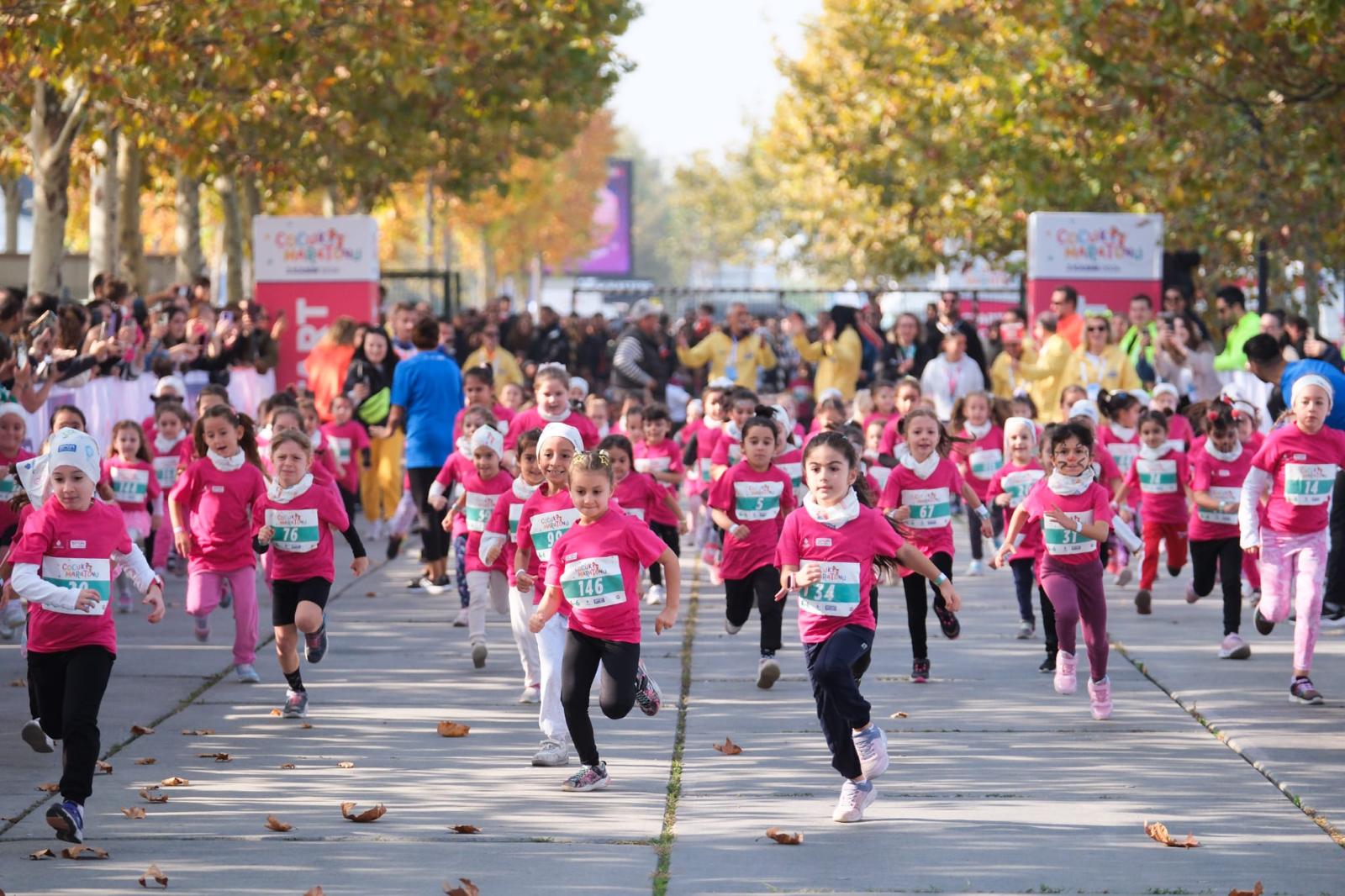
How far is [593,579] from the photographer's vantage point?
861cm

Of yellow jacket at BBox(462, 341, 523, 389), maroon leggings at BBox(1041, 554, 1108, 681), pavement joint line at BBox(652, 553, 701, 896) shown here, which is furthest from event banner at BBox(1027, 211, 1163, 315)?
maroon leggings at BBox(1041, 554, 1108, 681)

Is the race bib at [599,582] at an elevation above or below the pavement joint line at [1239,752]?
above

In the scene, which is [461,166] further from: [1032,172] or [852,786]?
[852,786]

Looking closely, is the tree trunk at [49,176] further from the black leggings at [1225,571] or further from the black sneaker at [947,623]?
the black leggings at [1225,571]

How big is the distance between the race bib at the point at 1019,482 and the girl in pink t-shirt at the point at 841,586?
4.18m

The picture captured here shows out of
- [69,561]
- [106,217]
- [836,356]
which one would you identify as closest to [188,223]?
[106,217]

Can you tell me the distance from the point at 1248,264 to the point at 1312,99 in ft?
25.8

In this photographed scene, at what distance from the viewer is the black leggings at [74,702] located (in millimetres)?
7730

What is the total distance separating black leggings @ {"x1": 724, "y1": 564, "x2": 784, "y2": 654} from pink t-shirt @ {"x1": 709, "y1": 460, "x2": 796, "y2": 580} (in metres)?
0.06

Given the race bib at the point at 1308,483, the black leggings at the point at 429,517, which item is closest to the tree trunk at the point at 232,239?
the black leggings at the point at 429,517

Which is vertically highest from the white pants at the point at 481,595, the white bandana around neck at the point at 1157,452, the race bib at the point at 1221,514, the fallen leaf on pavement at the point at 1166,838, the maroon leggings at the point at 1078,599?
the white bandana around neck at the point at 1157,452

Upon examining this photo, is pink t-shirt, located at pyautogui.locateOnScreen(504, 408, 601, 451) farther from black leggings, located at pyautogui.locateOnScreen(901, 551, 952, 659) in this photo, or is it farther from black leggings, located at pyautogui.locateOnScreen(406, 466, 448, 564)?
black leggings, located at pyautogui.locateOnScreen(901, 551, 952, 659)

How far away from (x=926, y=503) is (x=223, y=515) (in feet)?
12.7

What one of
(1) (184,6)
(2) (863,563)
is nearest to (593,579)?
(2) (863,563)
